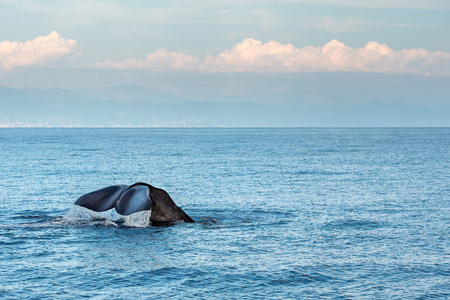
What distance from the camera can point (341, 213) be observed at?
29672 mm

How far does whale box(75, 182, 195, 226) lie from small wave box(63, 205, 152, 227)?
1.73ft

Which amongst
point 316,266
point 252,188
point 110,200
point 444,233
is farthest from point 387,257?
point 252,188

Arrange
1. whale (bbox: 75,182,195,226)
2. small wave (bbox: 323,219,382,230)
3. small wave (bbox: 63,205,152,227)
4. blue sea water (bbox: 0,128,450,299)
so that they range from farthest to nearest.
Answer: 1. small wave (bbox: 323,219,382,230)
2. small wave (bbox: 63,205,152,227)
3. whale (bbox: 75,182,195,226)
4. blue sea water (bbox: 0,128,450,299)

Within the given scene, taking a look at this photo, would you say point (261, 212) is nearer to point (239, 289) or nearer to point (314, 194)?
point (314, 194)

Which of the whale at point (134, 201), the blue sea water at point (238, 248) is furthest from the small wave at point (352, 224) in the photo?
the whale at point (134, 201)

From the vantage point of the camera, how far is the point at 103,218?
1010 inches

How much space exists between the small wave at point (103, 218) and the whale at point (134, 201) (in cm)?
53

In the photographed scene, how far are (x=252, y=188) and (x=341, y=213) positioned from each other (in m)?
13.1

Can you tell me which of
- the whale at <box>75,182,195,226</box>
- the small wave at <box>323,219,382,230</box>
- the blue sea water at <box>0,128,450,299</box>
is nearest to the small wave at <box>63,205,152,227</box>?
the blue sea water at <box>0,128,450,299</box>

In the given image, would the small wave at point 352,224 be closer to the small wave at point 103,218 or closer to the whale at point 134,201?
the whale at point 134,201

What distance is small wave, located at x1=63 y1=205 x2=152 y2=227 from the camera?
24.1 meters

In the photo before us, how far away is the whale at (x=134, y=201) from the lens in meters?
22.4

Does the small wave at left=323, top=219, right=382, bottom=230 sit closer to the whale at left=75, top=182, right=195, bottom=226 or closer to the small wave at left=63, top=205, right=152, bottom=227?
the whale at left=75, top=182, right=195, bottom=226

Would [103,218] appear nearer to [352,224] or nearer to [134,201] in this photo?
[134,201]
